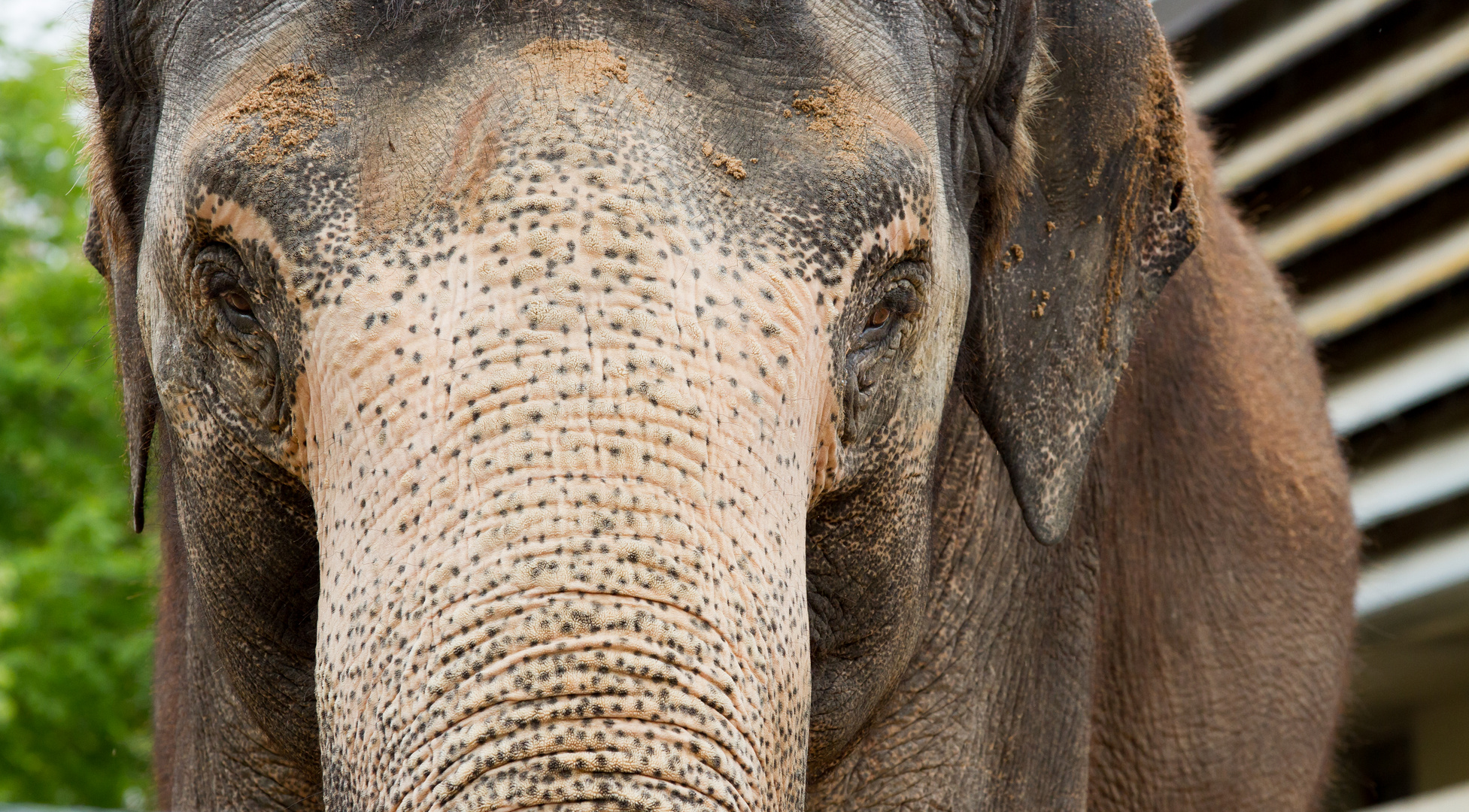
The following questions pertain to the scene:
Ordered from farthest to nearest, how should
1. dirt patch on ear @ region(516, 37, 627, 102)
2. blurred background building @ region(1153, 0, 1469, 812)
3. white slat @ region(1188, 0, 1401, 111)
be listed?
white slat @ region(1188, 0, 1401, 111) < blurred background building @ region(1153, 0, 1469, 812) < dirt patch on ear @ region(516, 37, 627, 102)

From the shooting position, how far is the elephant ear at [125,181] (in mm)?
2342

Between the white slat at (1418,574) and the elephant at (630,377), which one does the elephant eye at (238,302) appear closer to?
the elephant at (630,377)

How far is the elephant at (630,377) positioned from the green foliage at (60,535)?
686cm

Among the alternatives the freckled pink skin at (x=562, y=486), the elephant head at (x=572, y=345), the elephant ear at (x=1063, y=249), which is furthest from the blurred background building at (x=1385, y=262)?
the freckled pink skin at (x=562, y=486)

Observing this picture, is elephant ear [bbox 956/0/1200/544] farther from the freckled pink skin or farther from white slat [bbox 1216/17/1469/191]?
white slat [bbox 1216/17/1469/191]

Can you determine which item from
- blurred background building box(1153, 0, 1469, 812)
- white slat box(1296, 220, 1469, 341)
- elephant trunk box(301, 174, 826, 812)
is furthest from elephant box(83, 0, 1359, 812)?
white slat box(1296, 220, 1469, 341)

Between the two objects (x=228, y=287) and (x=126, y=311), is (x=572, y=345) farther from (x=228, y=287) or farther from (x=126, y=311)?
(x=126, y=311)

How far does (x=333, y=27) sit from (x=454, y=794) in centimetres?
91

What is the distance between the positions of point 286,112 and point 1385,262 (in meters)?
5.61

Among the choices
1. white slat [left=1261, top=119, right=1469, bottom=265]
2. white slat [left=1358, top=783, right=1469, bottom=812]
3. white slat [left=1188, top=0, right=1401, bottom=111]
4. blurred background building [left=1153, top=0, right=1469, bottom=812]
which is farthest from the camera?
white slat [left=1188, top=0, right=1401, bottom=111]

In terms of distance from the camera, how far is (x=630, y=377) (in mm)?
1672

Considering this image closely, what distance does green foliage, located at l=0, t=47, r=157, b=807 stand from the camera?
A: 9430mm

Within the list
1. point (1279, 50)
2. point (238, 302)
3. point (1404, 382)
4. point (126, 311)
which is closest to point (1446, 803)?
point (1404, 382)

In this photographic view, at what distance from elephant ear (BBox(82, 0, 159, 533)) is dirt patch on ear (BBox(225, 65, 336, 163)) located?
412 millimetres
